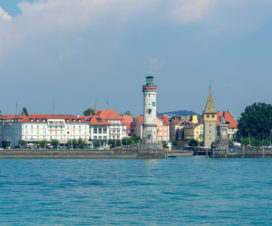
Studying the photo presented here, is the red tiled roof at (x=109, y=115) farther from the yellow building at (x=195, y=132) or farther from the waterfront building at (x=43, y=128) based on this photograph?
the yellow building at (x=195, y=132)

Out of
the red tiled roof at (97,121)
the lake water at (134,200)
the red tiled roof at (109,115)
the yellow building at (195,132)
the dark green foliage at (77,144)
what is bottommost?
the lake water at (134,200)

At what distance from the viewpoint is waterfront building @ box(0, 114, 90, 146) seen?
133750 mm

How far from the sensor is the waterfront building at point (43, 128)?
13375 centimetres

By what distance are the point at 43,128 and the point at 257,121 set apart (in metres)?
45.4

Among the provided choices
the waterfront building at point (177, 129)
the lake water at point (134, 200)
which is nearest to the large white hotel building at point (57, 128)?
the waterfront building at point (177, 129)

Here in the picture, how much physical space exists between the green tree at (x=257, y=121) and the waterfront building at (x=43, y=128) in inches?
1337

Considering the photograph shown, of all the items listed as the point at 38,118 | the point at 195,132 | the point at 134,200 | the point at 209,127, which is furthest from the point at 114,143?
the point at 134,200

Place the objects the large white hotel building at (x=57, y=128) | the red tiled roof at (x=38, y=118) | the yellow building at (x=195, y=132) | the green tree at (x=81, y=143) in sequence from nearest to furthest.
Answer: the green tree at (x=81, y=143), the large white hotel building at (x=57, y=128), the red tiled roof at (x=38, y=118), the yellow building at (x=195, y=132)

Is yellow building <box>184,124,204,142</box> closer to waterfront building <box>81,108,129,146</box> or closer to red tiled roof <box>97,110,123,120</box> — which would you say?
waterfront building <box>81,108,129,146</box>

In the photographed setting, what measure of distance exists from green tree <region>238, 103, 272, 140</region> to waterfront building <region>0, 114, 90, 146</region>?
111 feet

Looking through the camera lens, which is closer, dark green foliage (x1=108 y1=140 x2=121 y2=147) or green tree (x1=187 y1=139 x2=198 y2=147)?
dark green foliage (x1=108 y1=140 x2=121 y2=147)

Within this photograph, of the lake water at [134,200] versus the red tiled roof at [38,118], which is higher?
the red tiled roof at [38,118]

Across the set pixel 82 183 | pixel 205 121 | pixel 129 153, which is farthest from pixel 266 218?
pixel 205 121

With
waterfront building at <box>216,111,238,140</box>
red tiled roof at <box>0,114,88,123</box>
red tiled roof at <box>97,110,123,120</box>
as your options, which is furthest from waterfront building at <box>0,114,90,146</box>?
waterfront building at <box>216,111,238,140</box>
